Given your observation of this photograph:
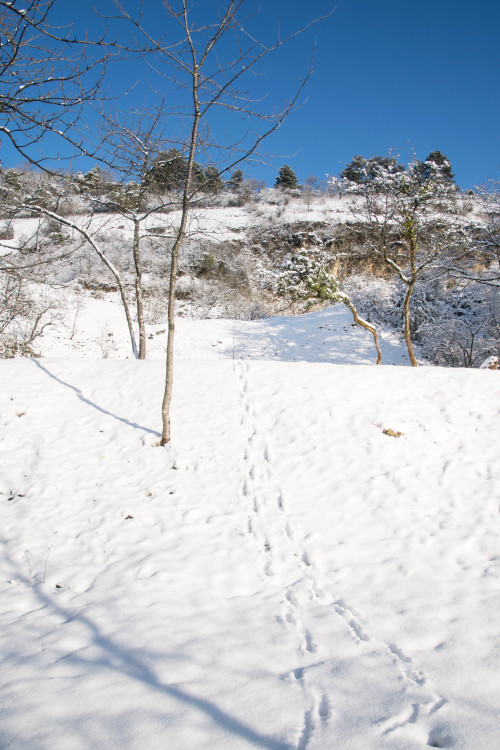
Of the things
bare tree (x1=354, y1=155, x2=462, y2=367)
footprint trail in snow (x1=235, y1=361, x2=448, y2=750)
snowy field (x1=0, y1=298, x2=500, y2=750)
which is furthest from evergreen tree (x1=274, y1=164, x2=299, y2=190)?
footprint trail in snow (x1=235, y1=361, x2=448, y2=750)

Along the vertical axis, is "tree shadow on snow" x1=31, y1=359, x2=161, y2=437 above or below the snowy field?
above

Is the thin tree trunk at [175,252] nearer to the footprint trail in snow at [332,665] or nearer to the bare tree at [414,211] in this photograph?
the footprint trail in snow at [332,665]

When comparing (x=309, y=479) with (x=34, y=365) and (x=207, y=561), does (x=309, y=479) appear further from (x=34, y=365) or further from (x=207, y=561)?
(x=34, y=365)

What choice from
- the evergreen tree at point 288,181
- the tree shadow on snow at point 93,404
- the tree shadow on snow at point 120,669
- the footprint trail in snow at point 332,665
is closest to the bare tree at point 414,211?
the tree shadow on snow at point 93,404

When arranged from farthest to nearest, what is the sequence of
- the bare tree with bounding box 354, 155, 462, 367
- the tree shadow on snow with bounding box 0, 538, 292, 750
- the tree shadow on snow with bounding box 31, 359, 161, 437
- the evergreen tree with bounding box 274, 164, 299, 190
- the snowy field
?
the evergreen tree with bounding box 274, 164, 299, 190, the bare tree with bounding box 354, 155, 462, 367, the tree shadow on snow with bounding box 31, 359, 161, 437, the snowy field, the tree shadow on snow with bounding box 0, 538, 292, 750

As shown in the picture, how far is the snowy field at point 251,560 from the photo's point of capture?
2.26 metres

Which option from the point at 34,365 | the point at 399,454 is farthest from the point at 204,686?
the point at 34,365

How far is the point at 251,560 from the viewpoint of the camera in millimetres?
4340

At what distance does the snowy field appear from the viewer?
88.9 inches

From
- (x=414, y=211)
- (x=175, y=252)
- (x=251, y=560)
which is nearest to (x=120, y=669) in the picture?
(x=251, y=560)

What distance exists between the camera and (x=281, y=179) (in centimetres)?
4297

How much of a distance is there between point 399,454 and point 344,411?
1606 mm

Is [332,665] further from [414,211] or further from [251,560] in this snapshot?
[414,211]

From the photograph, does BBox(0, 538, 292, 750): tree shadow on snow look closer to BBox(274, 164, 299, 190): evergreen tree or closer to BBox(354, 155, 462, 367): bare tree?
BBox(354, 155, 462, 367): bare tree
